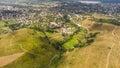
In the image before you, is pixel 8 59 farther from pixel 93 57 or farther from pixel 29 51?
pixel 93 57

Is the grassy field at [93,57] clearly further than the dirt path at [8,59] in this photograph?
Yes

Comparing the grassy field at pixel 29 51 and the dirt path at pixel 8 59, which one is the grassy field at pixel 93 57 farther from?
the dirt path at pixel 8 59

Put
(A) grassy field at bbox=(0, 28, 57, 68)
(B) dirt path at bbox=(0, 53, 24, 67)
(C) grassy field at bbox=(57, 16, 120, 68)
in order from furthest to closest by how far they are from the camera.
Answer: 1. (A) grassy field at bbox=(0, 28, 57, 68)
2. (C) grassy field at bbox=(57, 16, 120, 68)
3. (B) dirt path at bbox=(0, 53, 24, 67)

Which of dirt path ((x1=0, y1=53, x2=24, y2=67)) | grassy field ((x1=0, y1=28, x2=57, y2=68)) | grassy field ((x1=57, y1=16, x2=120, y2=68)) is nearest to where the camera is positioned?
dirt path ((x1=0, y1=53, x2=24, y2=67))

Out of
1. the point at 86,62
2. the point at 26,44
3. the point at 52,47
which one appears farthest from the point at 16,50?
the point at 86,62

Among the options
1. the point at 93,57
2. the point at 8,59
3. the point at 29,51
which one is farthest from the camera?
the point at 29,51

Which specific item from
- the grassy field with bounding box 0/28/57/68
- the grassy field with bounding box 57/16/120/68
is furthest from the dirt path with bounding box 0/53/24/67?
the grassy field with bounding box 57/16/120/68

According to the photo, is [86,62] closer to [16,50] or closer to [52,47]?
[52,47]

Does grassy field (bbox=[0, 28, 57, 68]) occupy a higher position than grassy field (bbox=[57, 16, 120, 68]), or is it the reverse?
grassy field (bbox=[0, 28, 57, 68])

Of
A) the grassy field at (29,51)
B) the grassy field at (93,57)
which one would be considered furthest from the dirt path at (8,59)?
the grassy field at (93,57)

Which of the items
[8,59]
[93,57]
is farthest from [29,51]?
[93,57]

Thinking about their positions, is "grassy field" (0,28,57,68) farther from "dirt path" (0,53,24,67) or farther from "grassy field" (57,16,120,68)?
"grassy field" (57,16,120,68)
